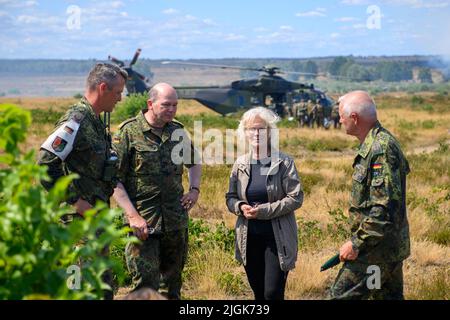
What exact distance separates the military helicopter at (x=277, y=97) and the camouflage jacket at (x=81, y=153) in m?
29.8

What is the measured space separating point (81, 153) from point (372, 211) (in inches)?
77.2

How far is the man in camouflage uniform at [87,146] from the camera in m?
4.43

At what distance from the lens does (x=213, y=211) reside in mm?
10344

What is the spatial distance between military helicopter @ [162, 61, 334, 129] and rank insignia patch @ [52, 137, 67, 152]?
3000 cm

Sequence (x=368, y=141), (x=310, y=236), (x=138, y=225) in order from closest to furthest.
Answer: (x=368, y=141) < (x=138, y=225) < (x=310, y=236)

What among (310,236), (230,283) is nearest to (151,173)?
(230,283)

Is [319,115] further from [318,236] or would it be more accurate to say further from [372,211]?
[372,211]

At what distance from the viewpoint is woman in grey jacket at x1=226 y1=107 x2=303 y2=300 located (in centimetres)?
488

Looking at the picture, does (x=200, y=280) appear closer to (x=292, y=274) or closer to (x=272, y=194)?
(x=292, y=274)

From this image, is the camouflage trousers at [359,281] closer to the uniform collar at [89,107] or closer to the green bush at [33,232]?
the uniform collar at [89,107]

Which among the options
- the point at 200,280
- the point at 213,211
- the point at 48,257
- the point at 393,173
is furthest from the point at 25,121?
the point at 213,211

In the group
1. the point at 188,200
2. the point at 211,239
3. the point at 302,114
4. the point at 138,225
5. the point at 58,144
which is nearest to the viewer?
the point at 58,144

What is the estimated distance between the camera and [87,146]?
456 centimetres

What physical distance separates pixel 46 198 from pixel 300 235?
19.6 ft
